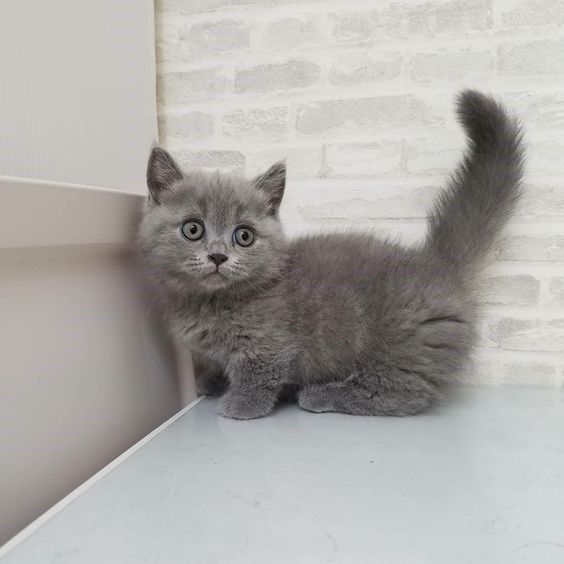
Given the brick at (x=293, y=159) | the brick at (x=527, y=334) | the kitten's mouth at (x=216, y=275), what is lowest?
the brick at (x=527, y=334)

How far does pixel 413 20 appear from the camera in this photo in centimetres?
133

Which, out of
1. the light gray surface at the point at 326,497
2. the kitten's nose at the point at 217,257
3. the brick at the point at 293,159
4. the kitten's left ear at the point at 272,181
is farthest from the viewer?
the brick at the point at 293,159

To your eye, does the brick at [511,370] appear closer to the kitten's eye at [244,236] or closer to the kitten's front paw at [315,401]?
the kitten's front paw at [315,401]

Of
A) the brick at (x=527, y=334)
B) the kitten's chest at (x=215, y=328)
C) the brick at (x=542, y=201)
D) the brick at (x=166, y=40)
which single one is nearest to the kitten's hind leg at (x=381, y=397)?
the kitten's chest at (x=215, y=328)

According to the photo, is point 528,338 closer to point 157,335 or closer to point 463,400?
point 463,400

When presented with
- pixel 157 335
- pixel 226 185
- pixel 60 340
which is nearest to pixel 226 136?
pixel 226 185

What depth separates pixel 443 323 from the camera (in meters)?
1.17

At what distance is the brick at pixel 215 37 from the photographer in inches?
56.0

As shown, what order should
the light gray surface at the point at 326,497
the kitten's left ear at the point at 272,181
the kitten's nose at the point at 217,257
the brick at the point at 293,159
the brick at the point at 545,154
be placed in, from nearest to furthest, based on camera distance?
the light gray surface at the point at 326,497 → the kitten's nose at the point at 217,257 → the kitten's left ear at the point at 272,181 → the brick at the point at 545,154 → the brick at the point at 293,159

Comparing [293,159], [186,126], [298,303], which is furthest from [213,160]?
[298,303]

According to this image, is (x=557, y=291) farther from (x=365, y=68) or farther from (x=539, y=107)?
(x=365, y=68)

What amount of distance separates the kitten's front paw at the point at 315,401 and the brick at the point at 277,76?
83cm

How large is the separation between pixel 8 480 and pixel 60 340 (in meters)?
0.26

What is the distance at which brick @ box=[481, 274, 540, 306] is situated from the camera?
4.42ft
